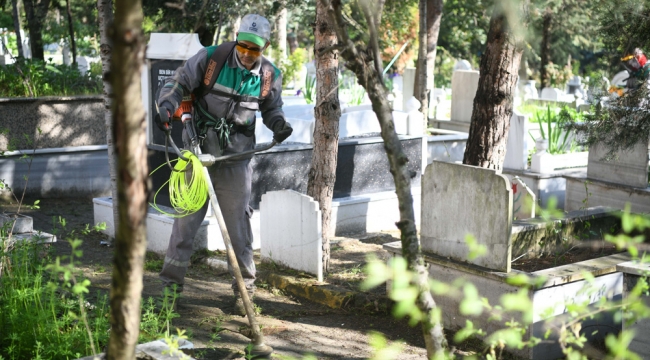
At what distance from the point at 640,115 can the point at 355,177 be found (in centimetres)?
360

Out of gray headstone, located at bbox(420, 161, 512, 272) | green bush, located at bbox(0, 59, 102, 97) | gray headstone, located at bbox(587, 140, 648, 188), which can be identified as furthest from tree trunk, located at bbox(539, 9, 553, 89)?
gray headstone, located at bbox(420, 161, 512, 272)

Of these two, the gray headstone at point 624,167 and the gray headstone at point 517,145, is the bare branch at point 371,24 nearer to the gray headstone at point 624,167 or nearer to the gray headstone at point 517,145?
the gray headstone at point 624,167

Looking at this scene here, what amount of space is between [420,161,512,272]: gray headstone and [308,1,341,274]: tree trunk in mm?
1292

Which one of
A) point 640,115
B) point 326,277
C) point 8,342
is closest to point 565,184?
point 640,115

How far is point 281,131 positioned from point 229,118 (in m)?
0.39

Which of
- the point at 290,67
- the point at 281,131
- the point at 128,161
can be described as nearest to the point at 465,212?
the point at 281,131

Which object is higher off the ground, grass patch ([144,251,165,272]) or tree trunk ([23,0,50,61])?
tree trunk ([23,0,50,61])

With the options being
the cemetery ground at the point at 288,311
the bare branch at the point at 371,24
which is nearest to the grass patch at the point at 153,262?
the cemetery ground at the point at 288,311

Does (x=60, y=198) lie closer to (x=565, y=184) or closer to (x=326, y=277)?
(x=326, y=277)

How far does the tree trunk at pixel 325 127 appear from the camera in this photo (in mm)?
6609

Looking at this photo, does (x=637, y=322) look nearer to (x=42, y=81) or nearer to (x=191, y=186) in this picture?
(x=191, y=186)

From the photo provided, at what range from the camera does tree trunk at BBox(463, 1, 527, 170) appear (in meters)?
6.51

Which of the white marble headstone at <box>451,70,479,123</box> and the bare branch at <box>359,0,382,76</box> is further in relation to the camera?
the white marble headstone at <box>451,70,479,123</box>

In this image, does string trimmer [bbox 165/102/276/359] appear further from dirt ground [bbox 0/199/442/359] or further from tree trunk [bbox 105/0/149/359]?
tree trunk [bbox 105/0/149/359]
